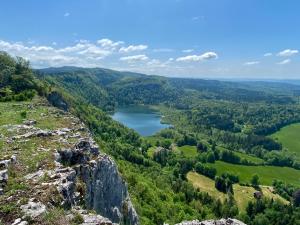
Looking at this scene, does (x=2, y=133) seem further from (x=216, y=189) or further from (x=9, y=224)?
(x=216, y=189)

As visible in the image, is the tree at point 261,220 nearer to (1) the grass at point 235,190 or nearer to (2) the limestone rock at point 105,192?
(1) the grass at point 235,190

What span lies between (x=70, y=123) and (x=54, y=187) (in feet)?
89.1

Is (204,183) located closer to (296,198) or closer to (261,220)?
(296,198)

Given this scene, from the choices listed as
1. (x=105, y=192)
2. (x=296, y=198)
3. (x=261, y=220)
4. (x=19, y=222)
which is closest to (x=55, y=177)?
(x=19, y=222)

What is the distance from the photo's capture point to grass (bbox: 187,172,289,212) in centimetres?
16375

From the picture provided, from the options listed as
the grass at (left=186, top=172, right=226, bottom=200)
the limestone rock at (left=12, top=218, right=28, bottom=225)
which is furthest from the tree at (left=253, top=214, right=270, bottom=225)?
the limestone rock at (left=12, top=218, right=28, bottom=225)

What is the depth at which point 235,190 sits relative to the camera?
175875 millimetres

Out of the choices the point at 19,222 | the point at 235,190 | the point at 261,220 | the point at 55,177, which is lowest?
the point at 235,190

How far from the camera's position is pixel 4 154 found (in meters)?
35.1

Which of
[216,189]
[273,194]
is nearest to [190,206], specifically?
[216,189]

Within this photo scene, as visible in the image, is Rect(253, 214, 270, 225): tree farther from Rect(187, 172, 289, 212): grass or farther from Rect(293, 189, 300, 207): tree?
Rect(293, 189, 300, 207): tree

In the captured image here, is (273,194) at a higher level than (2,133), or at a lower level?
lower

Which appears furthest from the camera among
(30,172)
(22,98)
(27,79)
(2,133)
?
(27,79)

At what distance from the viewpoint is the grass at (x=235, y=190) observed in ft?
537
